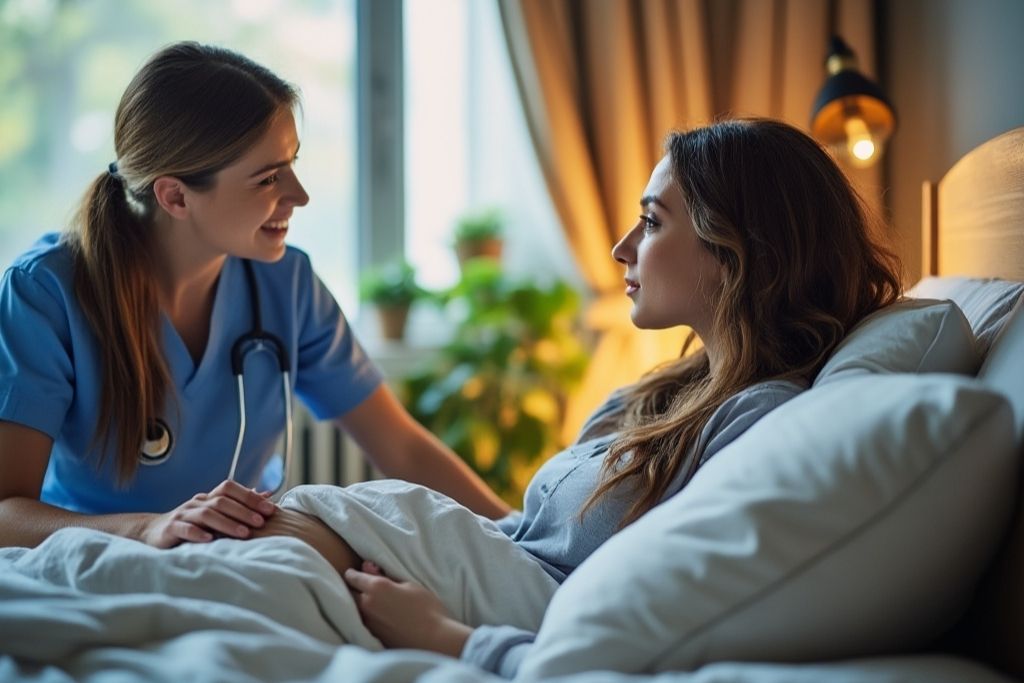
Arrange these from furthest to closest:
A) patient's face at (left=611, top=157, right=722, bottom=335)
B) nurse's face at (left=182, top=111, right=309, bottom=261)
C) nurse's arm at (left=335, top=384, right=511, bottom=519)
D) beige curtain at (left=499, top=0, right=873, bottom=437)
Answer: beige curtain at (left=499, top=0, right=873, bottom=437), nurse's arm at (left=335, top=384, right=511, bottom=519), nurse's face at (left=182, top=111, right=309, bottom=261), patient's face at (left=611, top=157, right=722, bottom=335)

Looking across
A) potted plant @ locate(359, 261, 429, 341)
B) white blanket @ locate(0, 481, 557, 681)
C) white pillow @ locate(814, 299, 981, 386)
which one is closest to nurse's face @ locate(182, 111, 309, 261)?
white blanket @ locate(0, 481, 557, 681)

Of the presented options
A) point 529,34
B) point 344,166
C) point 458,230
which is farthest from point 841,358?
point 344,166

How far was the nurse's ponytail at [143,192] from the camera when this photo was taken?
1.52 m

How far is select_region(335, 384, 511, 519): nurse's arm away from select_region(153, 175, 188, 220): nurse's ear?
0.46 meters

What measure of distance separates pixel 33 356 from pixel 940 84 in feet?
6.28

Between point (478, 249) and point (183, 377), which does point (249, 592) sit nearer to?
point (183, 377)

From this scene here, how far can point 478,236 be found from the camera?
310cm

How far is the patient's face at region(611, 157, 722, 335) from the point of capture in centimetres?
138

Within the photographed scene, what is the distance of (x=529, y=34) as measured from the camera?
2.75m

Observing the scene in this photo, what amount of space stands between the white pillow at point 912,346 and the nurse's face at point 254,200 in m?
0.90

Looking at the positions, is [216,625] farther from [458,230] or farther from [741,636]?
[458,230]

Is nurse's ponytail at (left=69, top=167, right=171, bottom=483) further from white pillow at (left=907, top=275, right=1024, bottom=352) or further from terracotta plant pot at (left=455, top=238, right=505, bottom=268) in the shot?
terracotta plant pot at (left=455, top=238, right=505, bottom=268)

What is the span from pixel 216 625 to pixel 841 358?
2.25 feet

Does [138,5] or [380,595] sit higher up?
[138,5]
